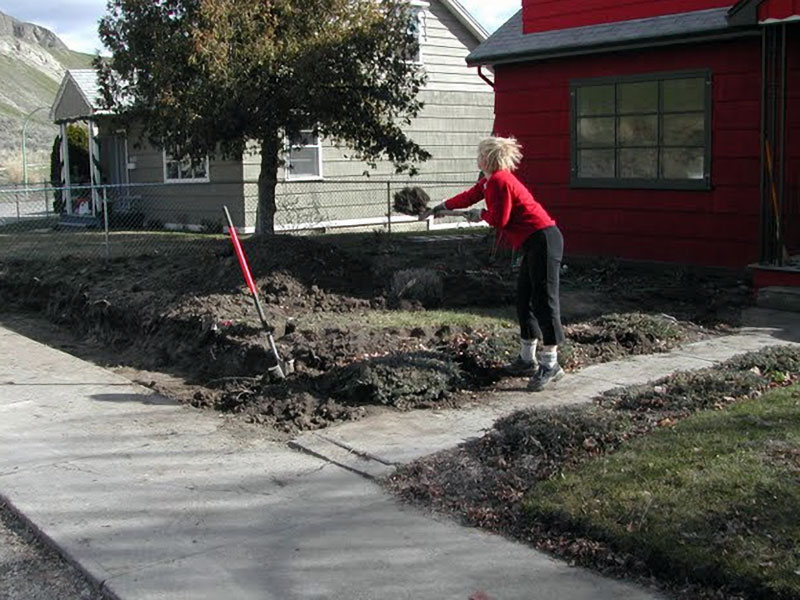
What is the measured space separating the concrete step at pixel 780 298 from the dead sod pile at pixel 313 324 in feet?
2.22

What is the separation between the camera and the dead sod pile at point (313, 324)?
271 inches

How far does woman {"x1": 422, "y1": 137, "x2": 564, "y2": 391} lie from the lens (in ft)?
22.5

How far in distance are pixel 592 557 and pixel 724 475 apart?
36.3 inches

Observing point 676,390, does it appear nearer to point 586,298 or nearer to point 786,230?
point 586,298

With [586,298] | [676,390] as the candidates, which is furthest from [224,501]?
[586,298]

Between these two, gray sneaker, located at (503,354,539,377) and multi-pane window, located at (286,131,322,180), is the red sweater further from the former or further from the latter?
multi-pane window, located at (286,131,322,180)

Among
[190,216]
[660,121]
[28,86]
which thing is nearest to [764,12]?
[660,121]

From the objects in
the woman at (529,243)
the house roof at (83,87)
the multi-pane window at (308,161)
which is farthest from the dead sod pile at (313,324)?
the house roof at (83,87)

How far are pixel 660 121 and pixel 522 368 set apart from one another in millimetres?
5901

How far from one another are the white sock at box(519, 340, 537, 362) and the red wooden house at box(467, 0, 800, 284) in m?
4.14

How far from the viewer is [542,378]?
6840 mm

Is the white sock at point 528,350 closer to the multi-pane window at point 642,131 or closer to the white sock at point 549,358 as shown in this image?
the white sock at point 549,358

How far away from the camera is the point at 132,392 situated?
7566mm

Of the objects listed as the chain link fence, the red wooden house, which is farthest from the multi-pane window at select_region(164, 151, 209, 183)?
the red wooden house
